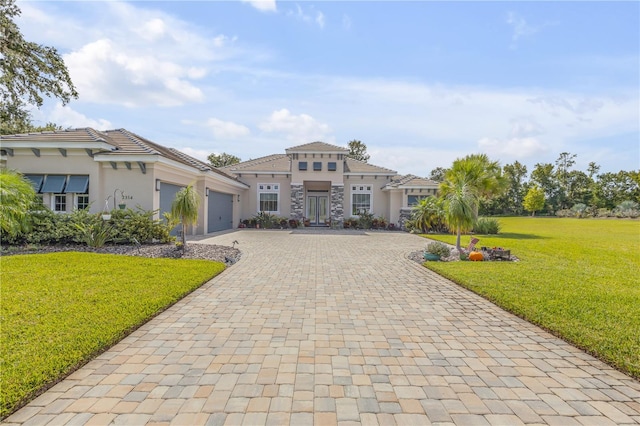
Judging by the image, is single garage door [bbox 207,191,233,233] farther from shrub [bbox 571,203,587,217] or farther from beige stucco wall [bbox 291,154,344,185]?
shrub [bbox 571,203,587,217]

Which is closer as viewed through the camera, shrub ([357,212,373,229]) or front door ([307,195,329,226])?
shrub ([357,212,373,229])

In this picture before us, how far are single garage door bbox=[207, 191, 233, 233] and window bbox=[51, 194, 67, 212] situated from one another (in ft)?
21.5

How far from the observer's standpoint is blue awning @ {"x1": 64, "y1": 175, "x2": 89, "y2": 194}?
1249 cm

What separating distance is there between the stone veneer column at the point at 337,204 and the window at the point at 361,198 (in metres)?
1.32

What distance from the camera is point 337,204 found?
945 inches

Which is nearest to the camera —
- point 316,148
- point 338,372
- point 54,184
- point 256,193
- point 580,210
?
point 338,372

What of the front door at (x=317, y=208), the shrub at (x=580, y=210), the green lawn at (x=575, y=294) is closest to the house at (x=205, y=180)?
the front door at (x=317, y=208)

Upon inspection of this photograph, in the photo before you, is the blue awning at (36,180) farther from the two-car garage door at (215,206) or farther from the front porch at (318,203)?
the front porch at (318,203)

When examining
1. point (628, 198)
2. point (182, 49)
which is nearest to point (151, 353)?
point (182, 49)

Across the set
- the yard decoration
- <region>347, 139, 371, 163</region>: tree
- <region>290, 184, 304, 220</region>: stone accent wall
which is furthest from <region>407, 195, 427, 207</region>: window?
<region>347, 139, 371, 163</region>: tree

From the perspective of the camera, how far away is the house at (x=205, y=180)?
1256 cm

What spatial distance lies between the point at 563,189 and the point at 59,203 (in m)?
65.5

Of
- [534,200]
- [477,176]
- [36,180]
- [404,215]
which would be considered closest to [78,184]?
[36,180]

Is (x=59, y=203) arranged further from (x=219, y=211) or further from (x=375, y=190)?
(x=375, y=190)
